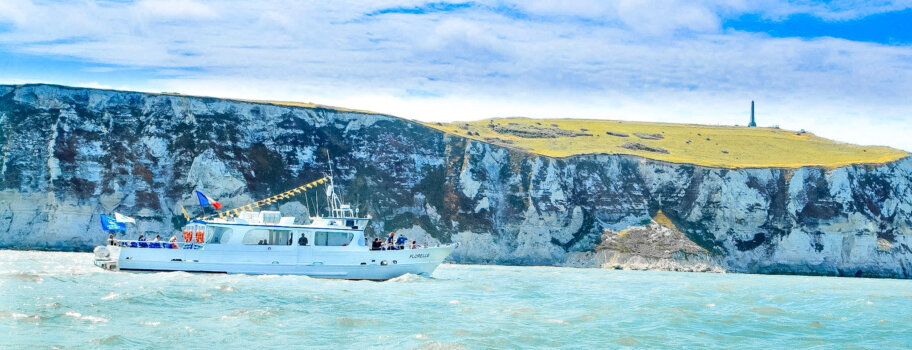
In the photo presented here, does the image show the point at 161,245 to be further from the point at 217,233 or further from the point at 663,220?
the point at 663,220

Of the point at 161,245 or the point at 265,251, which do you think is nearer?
the point at 161,245

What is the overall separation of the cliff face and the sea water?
102ft

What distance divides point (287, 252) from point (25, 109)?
43.0 m

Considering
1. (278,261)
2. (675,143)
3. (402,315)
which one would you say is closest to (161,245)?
(278,261)

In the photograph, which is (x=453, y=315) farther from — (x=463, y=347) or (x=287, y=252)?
(x=287, y=252)

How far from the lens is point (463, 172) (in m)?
83.8

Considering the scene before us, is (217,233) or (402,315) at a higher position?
(217,233)

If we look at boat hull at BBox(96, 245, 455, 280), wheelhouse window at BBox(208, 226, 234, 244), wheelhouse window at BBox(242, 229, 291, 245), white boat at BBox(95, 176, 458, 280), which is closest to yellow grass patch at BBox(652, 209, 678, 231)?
boat hull at BBox(96, 245, 455, 280)

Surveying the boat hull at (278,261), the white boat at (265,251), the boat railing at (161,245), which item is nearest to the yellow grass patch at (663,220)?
the boat hull at (278,261)

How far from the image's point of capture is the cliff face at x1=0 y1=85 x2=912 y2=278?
7275cm

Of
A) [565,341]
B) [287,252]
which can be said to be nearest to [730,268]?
[287,252]

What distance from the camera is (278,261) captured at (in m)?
45.8

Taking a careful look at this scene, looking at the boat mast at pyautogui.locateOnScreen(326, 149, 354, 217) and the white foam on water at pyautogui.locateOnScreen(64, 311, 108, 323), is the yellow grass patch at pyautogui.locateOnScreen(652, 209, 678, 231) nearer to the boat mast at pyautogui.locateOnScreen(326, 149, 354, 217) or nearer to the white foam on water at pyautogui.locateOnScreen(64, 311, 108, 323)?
the boat mast at pyautogui.locateOnScreen(326, 149, 354, 217)

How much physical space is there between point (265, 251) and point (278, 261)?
2.92 feet
